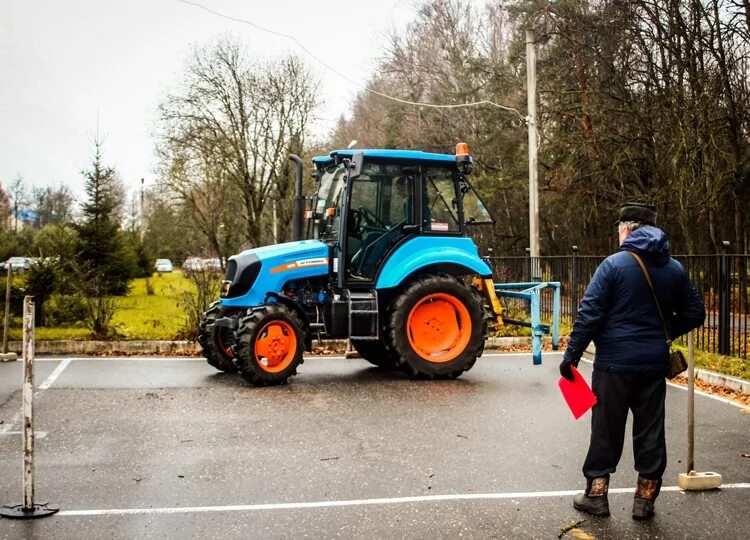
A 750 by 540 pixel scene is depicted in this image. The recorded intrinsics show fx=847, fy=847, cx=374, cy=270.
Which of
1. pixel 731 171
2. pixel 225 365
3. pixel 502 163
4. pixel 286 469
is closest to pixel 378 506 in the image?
pixel 286 469

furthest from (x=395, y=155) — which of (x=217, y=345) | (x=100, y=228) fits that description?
(x=100, y=228)

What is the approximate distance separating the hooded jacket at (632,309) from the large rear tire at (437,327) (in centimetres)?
530

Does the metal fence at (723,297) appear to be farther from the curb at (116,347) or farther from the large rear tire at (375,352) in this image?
the curb at (116,347)

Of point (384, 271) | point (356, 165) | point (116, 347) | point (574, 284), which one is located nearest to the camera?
point (356, 165)

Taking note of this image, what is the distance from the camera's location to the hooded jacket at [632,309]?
17.4ft

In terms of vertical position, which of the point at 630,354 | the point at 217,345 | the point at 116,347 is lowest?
the point at 116,347

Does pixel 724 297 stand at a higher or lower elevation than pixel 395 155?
lower

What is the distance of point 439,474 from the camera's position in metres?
6.25

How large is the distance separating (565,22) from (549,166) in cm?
473

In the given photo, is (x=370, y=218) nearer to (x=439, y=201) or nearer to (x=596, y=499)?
(x=439, y=201)

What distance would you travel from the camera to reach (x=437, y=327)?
11.1 metres

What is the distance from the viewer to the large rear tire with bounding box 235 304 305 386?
9922mm

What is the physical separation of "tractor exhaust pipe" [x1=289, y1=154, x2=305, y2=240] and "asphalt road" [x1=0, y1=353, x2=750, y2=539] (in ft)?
8.02

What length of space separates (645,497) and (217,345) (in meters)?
7.00
